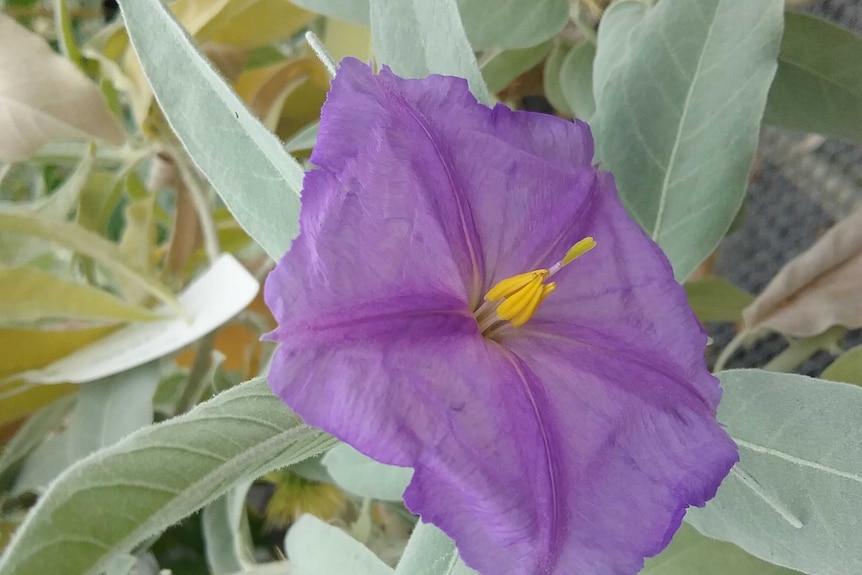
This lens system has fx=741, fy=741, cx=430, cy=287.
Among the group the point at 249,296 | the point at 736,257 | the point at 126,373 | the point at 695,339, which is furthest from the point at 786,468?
the point at 736,257

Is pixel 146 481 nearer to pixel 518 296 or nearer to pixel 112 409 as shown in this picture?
pixel 518 296

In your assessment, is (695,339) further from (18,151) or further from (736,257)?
(736,257)

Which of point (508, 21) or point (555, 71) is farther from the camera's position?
point (555, 71)

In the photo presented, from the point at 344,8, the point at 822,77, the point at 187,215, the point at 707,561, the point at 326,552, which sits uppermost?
the point at 344,8

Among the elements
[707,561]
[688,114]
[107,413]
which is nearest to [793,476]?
[707,561]

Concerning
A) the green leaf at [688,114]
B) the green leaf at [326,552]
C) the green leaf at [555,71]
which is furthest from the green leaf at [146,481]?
the green leaf at [555,71]
